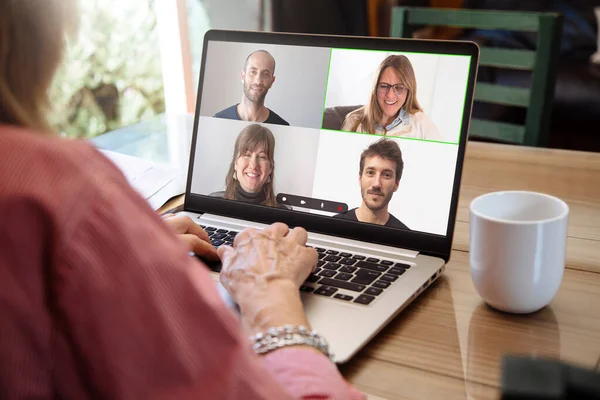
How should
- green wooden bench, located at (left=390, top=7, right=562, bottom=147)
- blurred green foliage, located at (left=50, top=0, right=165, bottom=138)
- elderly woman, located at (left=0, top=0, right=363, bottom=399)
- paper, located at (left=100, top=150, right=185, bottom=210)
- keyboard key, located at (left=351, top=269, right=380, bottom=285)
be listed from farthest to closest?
blurred green foliage, located at (left=50, top=0, right=165, bottom=138)
green wooden bench, located at (left=390, top=7, right=562, bottom=147)
paper, located at (left=100, top=150, right=185, bottom=210)
keyboard key, located at (left=351, top=269, right=380, bottom=285)
elderly woman, located at (left=0, top=0, right=363, bottom=399)

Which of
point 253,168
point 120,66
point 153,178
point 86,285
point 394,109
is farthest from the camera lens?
point 120,66

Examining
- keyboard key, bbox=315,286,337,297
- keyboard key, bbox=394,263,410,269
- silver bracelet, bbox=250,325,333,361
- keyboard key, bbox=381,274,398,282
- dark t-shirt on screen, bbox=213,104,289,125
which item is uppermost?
dark t-shirt on screen, bbox=213,104,289,125

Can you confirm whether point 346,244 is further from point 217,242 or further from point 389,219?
point 217,242

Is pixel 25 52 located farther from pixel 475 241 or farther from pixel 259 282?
pixel 475 241

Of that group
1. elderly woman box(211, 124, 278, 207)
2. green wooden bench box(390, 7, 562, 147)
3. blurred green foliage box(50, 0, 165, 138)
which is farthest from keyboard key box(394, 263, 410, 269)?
blurred green foliage box(50, 0, 165, 138)

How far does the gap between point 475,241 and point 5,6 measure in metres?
0.55

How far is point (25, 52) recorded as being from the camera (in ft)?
1.56

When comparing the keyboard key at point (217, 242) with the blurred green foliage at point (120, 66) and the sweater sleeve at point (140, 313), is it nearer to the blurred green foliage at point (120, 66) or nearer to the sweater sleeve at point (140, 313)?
the sweater sleeve at point (140, 313)

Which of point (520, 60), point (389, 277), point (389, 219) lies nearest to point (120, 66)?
point (520, 60)

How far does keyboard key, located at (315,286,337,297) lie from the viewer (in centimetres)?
82

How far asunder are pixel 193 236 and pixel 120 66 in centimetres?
271

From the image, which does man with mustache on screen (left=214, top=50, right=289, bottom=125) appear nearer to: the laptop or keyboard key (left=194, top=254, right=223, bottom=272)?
the laptop

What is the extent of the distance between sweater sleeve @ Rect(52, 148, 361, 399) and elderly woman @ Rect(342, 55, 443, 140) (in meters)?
0.56

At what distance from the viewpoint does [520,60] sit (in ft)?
5.63
